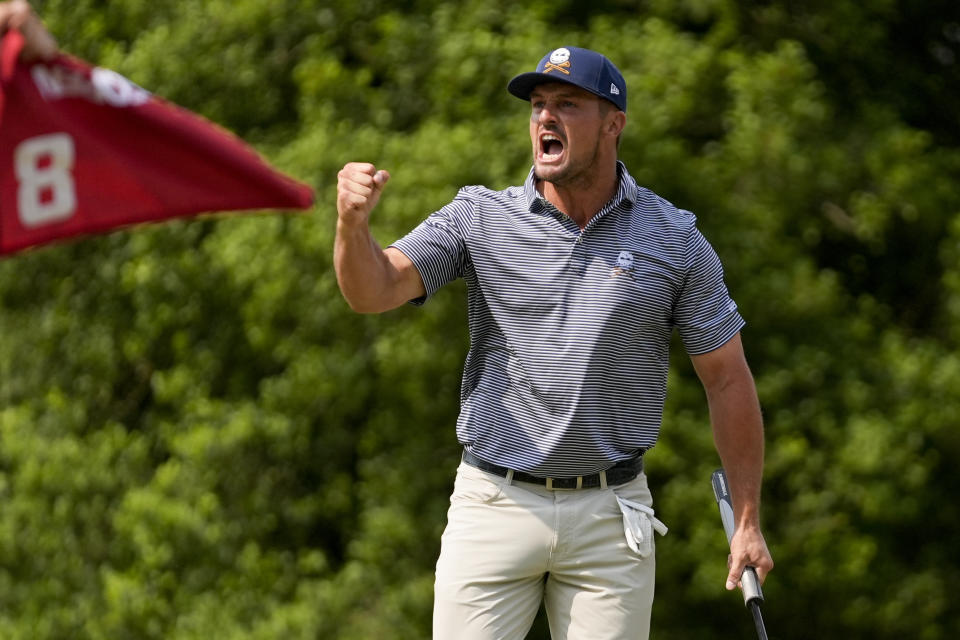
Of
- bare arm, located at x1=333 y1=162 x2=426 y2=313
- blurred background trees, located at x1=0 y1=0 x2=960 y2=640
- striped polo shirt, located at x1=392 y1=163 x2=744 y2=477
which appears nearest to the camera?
bare arm, located at x1=333 y1=162 x2=426 y2=313

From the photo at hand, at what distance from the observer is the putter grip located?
4.18 meters

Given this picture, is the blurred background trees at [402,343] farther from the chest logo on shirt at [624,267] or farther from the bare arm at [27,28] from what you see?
the bare arm at [27,28]

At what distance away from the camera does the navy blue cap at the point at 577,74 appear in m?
4.12

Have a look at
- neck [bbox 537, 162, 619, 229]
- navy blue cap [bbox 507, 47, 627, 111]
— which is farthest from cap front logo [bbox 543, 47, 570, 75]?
neck [bbox 537, 162, 619, 229]

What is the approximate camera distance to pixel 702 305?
166 inches

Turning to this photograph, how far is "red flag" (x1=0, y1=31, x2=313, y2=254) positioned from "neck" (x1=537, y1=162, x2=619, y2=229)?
3.79ft

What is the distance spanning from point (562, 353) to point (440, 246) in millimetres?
438

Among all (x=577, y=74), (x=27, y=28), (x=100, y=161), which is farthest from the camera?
(x=577, y=74)

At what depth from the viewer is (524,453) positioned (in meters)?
4.06

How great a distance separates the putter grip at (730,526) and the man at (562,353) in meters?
0.07

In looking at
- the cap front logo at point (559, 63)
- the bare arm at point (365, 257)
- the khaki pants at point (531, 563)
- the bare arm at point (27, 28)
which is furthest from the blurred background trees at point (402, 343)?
the bare arm at point (27, 28)

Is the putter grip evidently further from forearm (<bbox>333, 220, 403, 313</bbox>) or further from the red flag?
the red flag

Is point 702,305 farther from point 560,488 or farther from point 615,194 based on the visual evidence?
point 560,488

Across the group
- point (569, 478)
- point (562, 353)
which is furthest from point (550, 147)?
point (569, 478)
